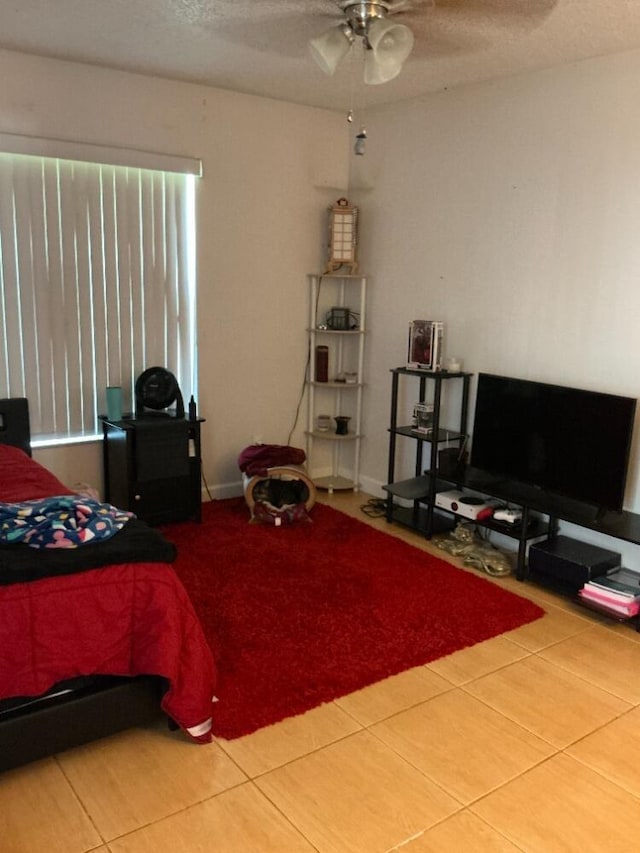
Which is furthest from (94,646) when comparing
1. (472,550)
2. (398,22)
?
(398,22)

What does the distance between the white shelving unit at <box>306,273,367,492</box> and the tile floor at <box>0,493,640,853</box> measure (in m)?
2.51

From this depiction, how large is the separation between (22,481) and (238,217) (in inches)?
90.2

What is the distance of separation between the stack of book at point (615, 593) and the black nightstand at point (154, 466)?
229 centimetres

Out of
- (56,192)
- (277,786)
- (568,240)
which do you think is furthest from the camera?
(56,192)

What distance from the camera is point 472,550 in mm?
4027

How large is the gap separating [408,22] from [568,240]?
53.5 inches

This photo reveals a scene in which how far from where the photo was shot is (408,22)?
3.08m

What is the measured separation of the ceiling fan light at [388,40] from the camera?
9.30 feet

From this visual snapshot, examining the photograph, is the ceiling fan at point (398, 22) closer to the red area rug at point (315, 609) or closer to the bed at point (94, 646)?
the bed at point (94, 646)

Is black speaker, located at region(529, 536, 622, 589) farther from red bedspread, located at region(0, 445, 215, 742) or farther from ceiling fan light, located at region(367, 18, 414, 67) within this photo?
ceiling fan light, located at region(367, 18, 414, 67)

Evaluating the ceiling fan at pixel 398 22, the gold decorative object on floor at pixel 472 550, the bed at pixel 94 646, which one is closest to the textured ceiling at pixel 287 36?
the ceiling fan at pixel 398 22

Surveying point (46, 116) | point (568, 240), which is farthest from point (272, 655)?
point (46, 116)

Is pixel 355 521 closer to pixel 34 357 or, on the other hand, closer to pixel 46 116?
pixel 34 357

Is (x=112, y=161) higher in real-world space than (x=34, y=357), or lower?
higher
